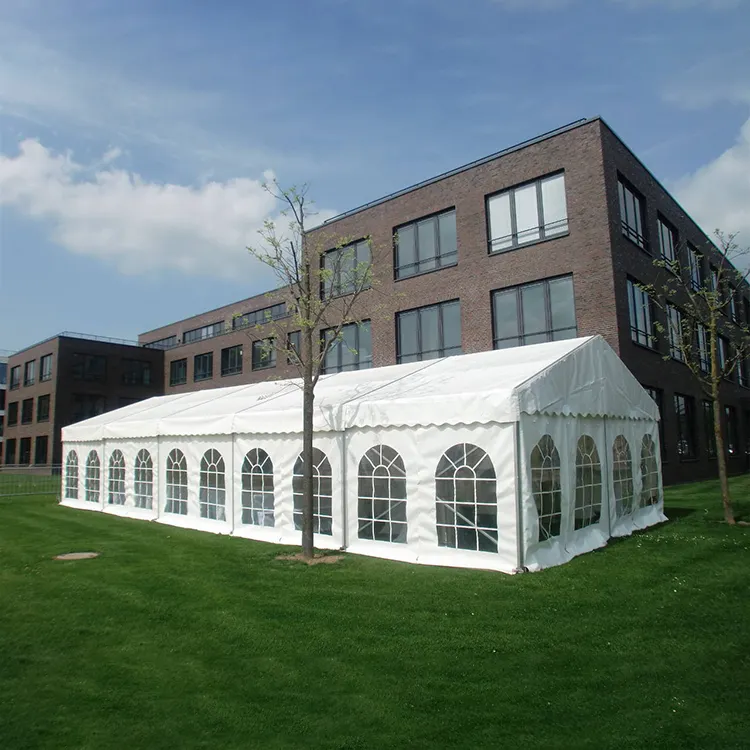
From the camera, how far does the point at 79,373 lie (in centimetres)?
4038

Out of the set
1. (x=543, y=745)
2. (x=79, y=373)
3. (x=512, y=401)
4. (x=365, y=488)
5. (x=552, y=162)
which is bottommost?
(x=543, y=745)

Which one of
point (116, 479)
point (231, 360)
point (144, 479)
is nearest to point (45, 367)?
point (231, 360)

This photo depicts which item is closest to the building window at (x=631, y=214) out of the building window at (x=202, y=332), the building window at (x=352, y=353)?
the building window at (x=352, y=353)

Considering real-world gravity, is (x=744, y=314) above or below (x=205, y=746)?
above

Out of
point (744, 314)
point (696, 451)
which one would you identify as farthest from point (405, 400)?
point (744, 314)

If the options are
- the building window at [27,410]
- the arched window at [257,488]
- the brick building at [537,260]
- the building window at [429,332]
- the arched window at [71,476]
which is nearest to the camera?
the arched window at [257,488]

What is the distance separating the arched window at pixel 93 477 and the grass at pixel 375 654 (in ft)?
29.9

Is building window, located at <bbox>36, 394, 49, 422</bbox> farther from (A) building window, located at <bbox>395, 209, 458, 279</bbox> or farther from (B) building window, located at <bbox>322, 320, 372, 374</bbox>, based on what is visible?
(A) building window, located at <bbox>395, 209, 458, 279</bbox>

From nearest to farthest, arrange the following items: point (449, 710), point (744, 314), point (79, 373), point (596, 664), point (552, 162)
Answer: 1. point (449, 710)
2. point (596, 664)
3. point (552, 162)
4. point (744, 314)
5. point (79, 373)

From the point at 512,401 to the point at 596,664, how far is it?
3777mm

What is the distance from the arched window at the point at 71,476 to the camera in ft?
63.1

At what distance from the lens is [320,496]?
34.7 ft

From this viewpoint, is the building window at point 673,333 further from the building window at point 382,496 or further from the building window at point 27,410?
the building window at point 27,410

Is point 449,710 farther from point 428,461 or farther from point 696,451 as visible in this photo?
point 696,451
